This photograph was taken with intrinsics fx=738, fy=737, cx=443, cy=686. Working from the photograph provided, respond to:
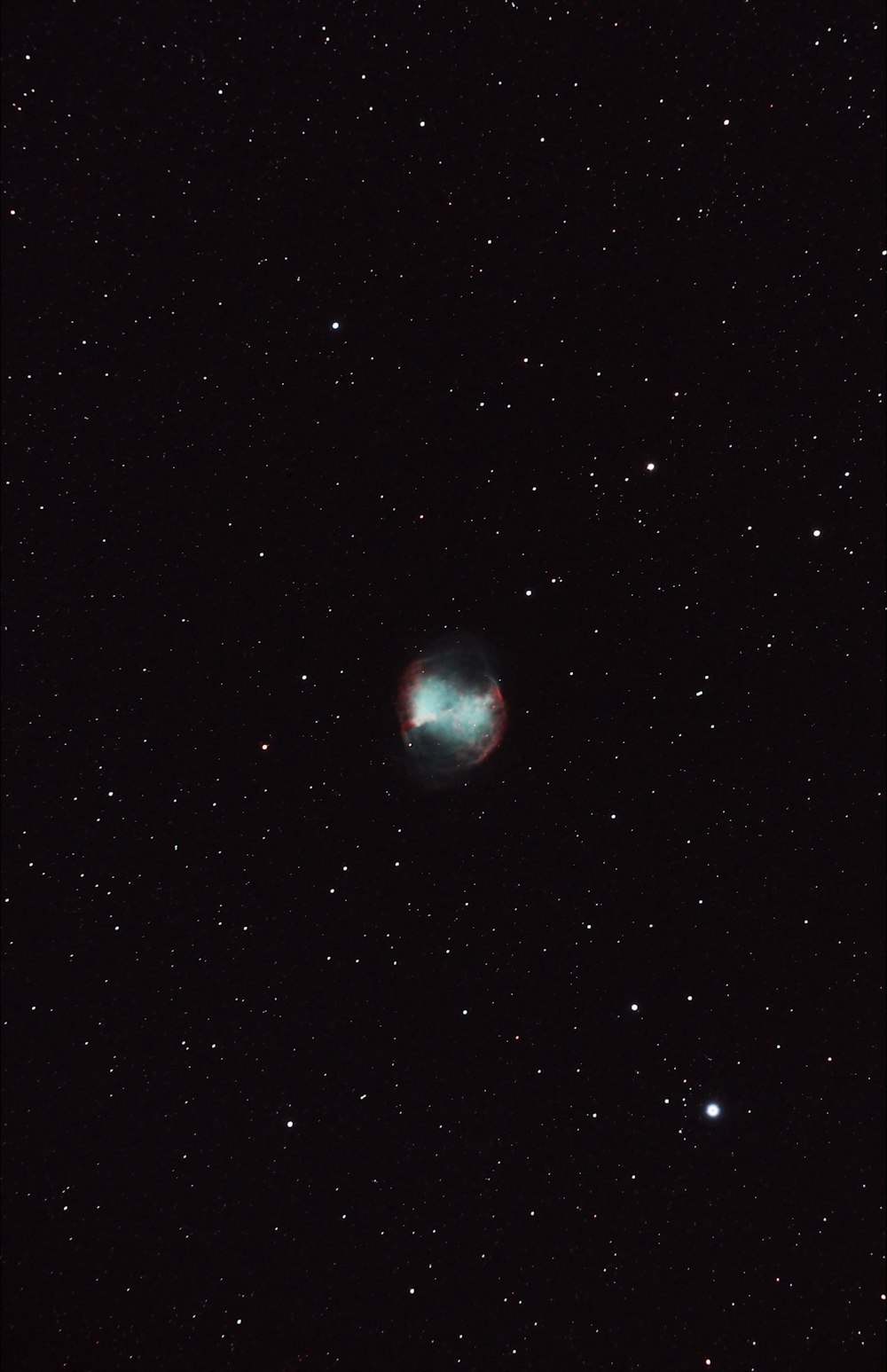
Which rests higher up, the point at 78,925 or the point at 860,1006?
the point at 78,925

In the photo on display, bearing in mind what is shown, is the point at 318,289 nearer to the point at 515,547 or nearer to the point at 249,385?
the point at 249,385

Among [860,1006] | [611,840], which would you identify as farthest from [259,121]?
[860,1006]

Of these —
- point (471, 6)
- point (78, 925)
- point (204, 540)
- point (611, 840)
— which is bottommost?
point (611, 840)
